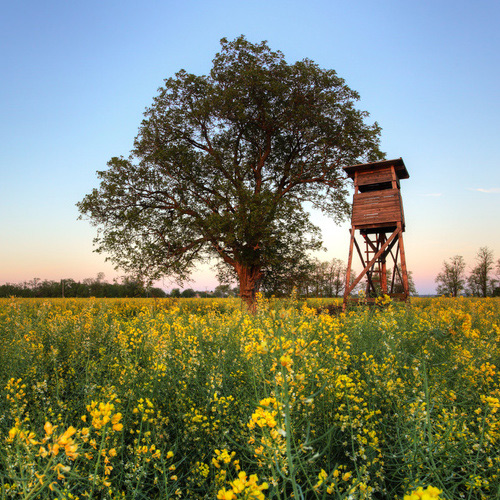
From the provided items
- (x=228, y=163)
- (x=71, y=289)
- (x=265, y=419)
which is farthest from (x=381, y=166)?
(x=71, y=289)

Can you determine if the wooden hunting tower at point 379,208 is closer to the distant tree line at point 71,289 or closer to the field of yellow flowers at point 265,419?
the field of yellow flowers at point 265,419

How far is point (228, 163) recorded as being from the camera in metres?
20.0

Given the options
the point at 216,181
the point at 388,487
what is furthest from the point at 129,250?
the point at 388,487

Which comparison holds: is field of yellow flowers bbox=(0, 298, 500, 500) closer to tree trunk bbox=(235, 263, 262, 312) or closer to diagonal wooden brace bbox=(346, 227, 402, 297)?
diagonal wooden brace bbox=(346, 227, 402, 297)

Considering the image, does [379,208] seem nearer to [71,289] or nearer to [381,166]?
[381,166]

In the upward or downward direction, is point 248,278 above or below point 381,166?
below

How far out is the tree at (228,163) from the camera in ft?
59.0

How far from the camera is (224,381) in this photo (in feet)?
10.5

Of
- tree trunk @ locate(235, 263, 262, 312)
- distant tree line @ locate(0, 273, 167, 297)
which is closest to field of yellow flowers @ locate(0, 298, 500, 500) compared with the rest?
tree trunk @ locate(235, 263, 262, 312)

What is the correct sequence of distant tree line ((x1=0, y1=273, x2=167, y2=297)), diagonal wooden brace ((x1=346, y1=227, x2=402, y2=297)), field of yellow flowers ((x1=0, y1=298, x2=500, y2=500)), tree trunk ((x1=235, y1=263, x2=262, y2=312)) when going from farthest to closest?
distant tree line ((x1=0, y1=273, x2=167, y2=297))
tree trunk ((x1=235, y1=263, x2=262, y2=312))
diagonal wooden brace ((x1=346, y1=227, x2=402, y2=297))
field of yellow flowers ((x1=0, y1=298, x2=500, y2=500))

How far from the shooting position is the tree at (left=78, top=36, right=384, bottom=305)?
18.0 metres

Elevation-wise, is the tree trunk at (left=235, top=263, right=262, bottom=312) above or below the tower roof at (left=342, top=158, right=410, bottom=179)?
below

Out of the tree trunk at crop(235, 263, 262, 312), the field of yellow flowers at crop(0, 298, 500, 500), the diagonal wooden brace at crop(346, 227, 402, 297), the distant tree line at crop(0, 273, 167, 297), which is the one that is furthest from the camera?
the distant tree line at crop(0, 273, 167, 297)

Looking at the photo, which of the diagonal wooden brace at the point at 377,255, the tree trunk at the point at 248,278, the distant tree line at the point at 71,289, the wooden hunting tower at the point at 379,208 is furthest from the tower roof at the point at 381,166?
the distant tree line at the point at 71,289
